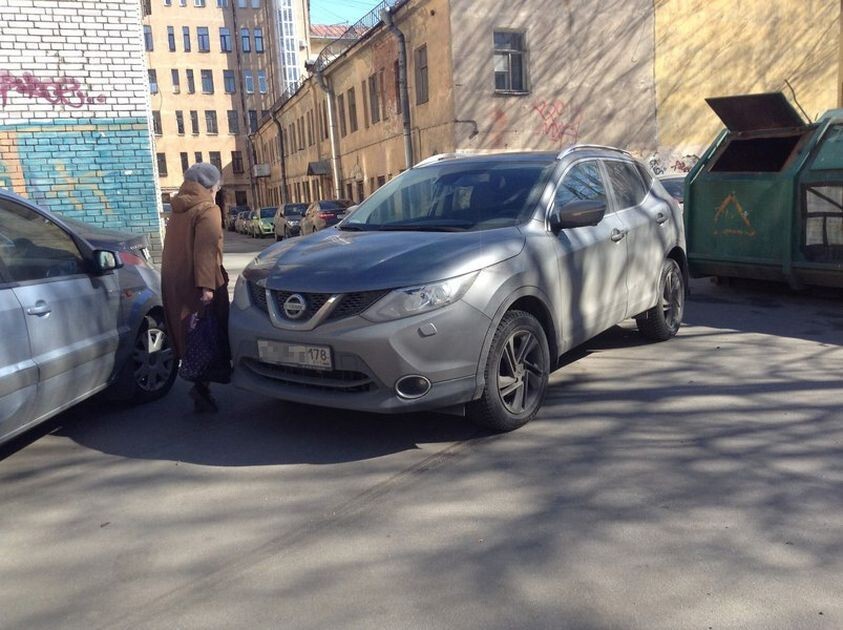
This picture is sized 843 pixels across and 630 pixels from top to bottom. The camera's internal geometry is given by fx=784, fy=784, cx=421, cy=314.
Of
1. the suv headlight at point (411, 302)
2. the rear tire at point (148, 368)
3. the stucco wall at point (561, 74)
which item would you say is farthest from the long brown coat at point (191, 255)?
the stucco wall at point (561, 74)

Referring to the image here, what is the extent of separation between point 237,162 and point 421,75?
45.2 meters

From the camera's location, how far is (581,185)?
5.68 meters

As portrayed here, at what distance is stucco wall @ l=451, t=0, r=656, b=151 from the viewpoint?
20641 mm

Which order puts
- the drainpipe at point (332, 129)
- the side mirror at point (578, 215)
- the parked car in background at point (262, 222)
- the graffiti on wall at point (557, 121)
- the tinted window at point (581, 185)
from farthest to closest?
the parked car in background at point (262, 222) < the drainpipe at point (332, 129) < the graffiti on wall at point (557, 121) < the tinted window at point (581, 185) < the side mirror at point (578, 215)

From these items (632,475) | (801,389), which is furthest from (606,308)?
(632,475)

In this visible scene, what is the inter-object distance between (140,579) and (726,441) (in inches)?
124

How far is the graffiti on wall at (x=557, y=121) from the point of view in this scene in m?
21.5

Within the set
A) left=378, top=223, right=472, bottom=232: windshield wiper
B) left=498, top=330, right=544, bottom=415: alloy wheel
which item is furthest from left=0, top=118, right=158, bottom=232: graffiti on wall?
left=498, top=330, right=544, bottom=415: alloy wheel

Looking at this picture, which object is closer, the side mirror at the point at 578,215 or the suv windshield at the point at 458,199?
the side mirror at the point at 578,215

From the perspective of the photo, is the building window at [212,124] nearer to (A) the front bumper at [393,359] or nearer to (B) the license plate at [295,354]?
(B) the license plate at [295,354]

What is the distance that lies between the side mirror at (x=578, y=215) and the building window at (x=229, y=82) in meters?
63.4

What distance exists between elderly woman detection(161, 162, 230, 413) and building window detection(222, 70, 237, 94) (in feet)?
206

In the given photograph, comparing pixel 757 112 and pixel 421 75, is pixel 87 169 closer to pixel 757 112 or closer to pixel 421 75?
pixel 757 112

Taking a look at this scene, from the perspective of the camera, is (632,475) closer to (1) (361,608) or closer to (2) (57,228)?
(1) (361,608)
